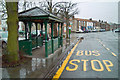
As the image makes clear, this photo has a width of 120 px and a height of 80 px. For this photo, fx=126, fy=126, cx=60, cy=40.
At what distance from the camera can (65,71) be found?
5570 mm

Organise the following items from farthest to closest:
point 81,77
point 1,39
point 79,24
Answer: point 79,24 < point 1,39 < point 81,77

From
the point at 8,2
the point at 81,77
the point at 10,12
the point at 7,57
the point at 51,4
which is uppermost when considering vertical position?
the point at 51,4

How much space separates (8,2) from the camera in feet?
19.2

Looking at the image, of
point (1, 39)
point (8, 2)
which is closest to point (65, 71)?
point (8, 2)

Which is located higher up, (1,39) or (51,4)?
(51,4)

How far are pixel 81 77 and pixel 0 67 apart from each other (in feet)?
11.7

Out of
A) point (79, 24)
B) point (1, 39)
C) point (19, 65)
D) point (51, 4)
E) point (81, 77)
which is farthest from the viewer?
point (79, 24)

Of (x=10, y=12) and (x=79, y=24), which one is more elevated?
(x=79, y=24)

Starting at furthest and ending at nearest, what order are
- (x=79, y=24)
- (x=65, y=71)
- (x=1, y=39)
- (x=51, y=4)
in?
(x=79, y=24) → (x=51, y=4) → (x=1, y=39) → (x=65, y=71)

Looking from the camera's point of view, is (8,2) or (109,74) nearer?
(109,74)

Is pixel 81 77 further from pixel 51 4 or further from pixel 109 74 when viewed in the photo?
pixel 51 4

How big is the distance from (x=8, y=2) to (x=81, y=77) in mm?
4661

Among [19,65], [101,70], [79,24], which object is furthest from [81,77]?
[79,24]

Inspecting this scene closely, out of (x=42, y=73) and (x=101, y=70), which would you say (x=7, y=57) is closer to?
(x=42, y=73)
